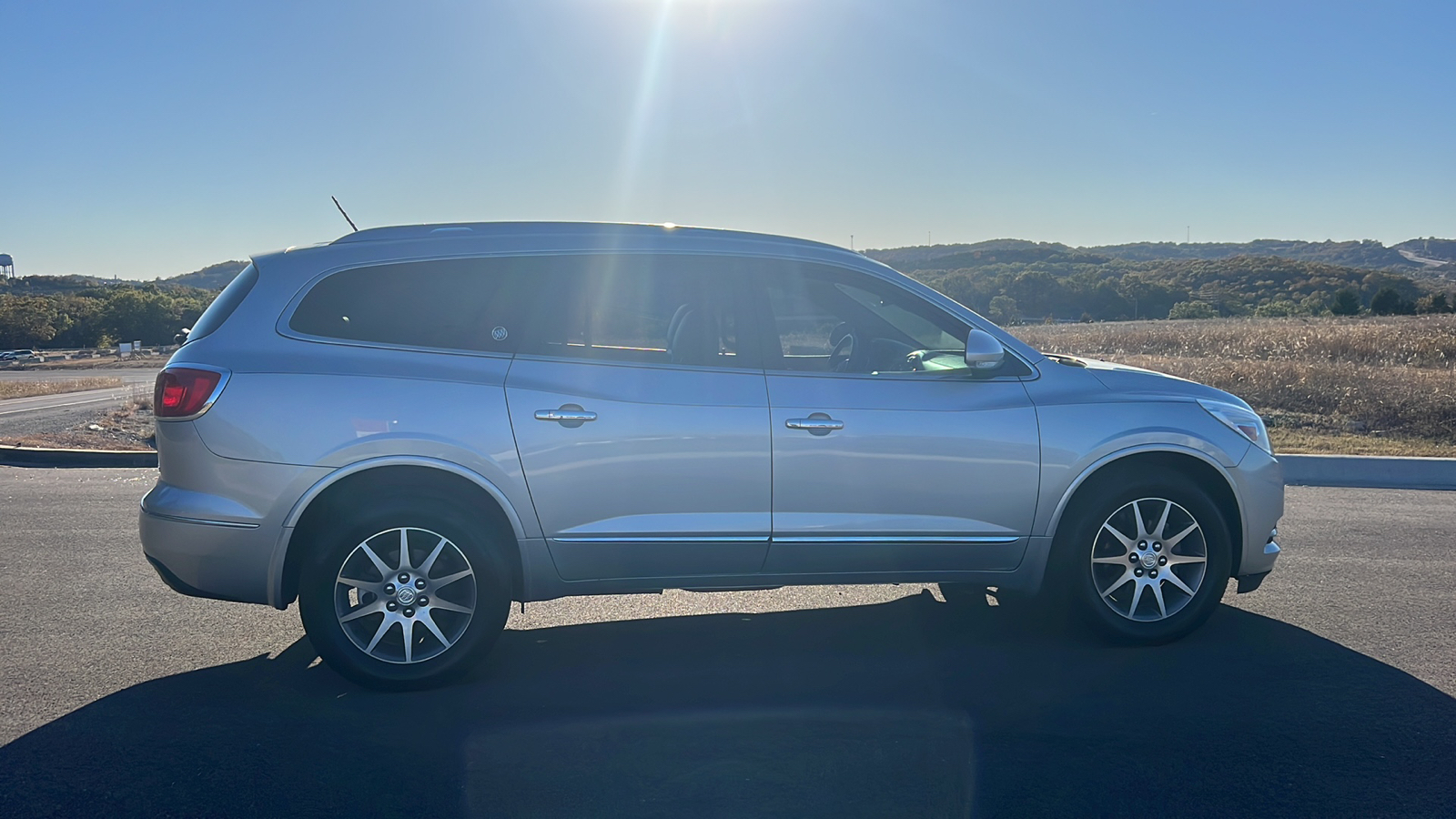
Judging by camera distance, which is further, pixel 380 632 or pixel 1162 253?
pixel 1162 253

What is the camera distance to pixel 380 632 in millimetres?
4320

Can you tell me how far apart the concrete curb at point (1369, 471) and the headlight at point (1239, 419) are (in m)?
5.90

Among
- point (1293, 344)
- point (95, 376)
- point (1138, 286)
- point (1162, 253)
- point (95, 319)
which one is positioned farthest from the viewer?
point (1162, 253)

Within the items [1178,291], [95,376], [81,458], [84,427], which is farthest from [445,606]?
[1178,291]

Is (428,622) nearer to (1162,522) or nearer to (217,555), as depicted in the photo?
(217,555)

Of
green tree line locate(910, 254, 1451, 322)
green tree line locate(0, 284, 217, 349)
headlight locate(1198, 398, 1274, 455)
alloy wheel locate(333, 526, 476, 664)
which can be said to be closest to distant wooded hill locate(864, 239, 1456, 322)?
green tree line locate(910, 254, 1451, 322)

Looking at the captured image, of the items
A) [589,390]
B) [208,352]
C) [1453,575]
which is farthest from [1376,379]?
[208,352]

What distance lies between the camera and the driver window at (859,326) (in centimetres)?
489

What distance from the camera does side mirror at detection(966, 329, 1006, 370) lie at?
4566mm

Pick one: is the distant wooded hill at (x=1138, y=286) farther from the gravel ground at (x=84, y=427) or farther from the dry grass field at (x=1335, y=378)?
the gravel ground at (x=84, y=427)

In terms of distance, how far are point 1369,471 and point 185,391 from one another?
35.1 ft

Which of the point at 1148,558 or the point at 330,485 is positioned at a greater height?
the point at 330,485

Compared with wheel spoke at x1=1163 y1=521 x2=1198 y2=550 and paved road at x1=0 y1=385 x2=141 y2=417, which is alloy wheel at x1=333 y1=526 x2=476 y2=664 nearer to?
wheel spoke at x1=1163 y1=521 x2=1198 y2=550

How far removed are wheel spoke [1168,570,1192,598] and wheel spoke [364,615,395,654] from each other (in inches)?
139
